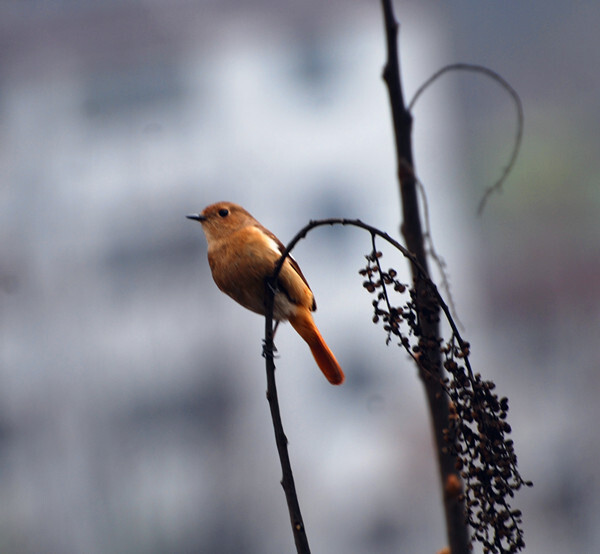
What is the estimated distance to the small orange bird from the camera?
2162 mm

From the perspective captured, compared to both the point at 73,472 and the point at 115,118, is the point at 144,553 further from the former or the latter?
the point at 115,118

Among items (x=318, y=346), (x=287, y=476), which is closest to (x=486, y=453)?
(x=287, y=476)

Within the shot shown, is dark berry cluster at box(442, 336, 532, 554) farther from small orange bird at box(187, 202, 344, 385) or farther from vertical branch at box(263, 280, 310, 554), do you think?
small orange bird at box(187, 202, 344, 385)

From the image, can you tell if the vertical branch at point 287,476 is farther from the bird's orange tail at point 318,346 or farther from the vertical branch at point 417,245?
the bird's orange tail at point 318,346

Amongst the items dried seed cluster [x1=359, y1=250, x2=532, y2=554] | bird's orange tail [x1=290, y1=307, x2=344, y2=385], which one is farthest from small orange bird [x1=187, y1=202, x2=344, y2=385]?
dried seed cluster [x1=359, y1=250, x2=532, y2=554]

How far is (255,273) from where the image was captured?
2160 millimetres

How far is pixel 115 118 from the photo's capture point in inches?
614

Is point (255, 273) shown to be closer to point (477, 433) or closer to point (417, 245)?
point (417, 245)

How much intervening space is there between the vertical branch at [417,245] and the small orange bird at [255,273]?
0.66 meters

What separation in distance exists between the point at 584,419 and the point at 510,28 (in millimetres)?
15847

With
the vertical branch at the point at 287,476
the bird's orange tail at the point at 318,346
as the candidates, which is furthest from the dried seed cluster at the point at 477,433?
the bird's orange tail at the point at 318,346

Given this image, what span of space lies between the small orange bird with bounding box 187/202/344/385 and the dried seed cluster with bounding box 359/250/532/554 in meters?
0.79

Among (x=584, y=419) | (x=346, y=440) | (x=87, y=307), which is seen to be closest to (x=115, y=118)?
(x=346, y=440)

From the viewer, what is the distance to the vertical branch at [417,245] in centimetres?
130
